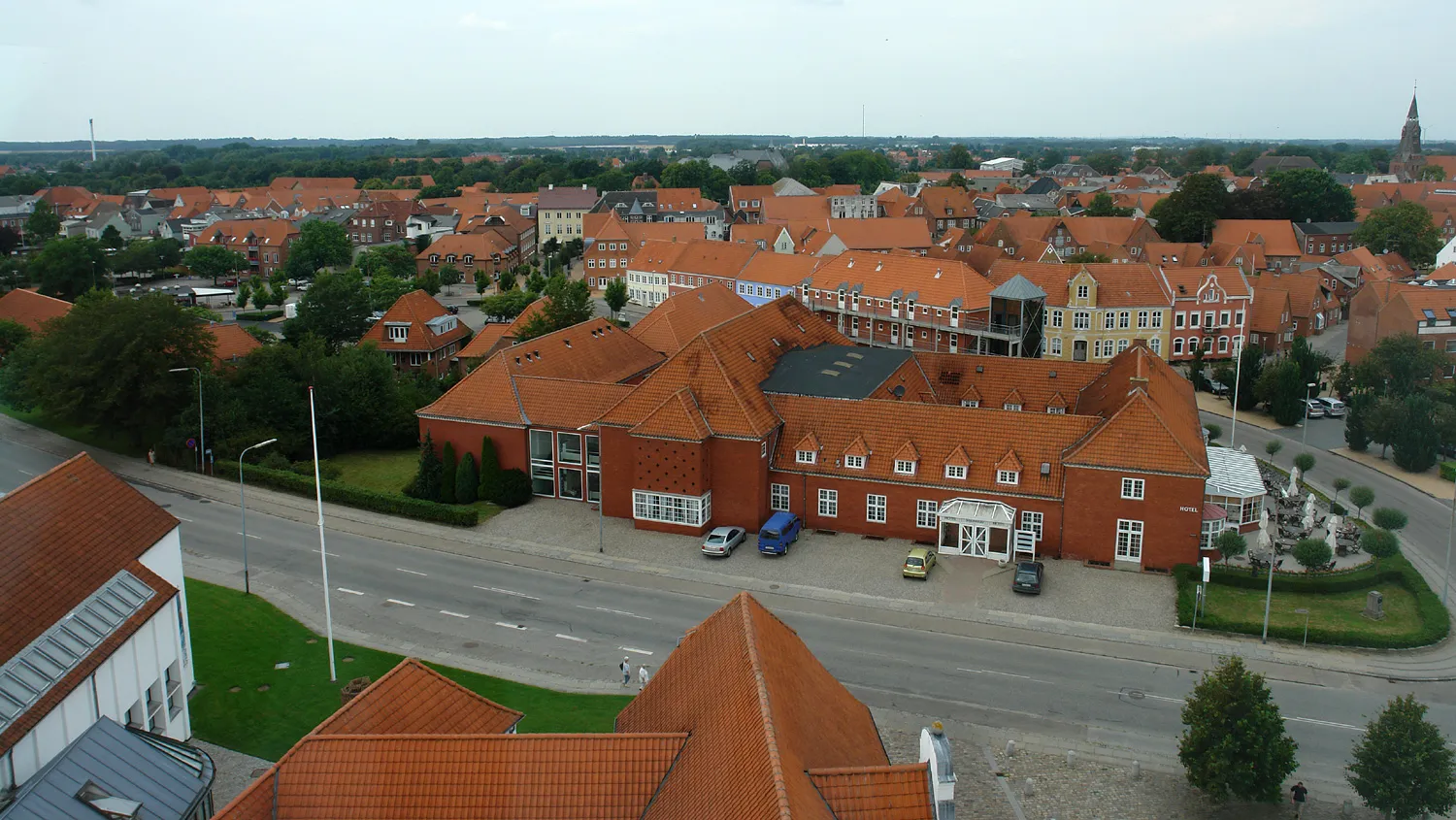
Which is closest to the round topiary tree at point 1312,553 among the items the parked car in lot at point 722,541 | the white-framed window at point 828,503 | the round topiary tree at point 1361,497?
the round topiary tree at point 1361,497

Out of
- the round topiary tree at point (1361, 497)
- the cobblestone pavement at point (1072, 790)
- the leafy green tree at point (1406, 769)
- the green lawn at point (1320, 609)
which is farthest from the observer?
the round topiary tree at point (1361, 497)

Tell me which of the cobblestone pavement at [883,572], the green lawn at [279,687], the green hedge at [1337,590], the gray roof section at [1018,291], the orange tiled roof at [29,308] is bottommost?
the green lawn at [279,687]

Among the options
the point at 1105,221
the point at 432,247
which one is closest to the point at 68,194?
the point at 432,247

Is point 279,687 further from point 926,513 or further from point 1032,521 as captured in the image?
point 1032,521

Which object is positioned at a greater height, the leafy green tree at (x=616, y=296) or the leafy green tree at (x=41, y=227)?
the leafy green tree at (x=41, y=227)

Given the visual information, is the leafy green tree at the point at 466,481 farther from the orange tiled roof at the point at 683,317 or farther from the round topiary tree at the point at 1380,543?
the round topiary tree at the point at 1380,543

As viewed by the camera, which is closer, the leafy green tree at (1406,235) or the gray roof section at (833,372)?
the gray roof section at (833,372)

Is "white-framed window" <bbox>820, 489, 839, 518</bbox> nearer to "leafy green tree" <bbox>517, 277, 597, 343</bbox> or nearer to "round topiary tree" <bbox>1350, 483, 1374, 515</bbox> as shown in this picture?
"round topiary tree" <bbox>1350, 483, 1374, 515</bbox>
